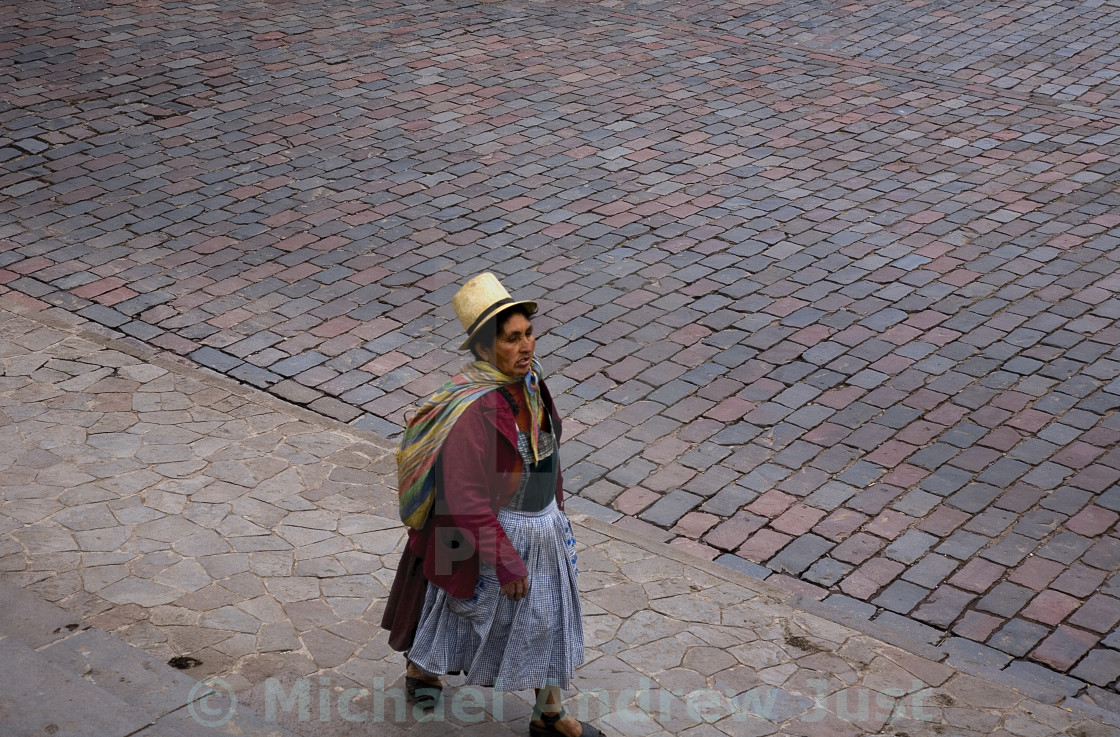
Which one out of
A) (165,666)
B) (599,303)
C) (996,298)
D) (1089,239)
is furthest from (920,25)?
(165,666)

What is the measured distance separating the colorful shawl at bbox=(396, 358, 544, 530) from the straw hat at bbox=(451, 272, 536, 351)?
0.13 m

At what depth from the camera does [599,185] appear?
9508 mm

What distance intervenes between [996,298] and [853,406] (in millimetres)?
1711

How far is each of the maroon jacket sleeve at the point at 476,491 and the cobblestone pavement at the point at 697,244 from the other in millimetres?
2026

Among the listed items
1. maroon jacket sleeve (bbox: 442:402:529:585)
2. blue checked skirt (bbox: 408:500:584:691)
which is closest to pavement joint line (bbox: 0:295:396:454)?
blue checked skirt (bbox: 408:500:584:691)

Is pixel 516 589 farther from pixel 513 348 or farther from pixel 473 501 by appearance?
pixel 513 348

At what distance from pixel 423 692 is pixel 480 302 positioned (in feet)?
5.01

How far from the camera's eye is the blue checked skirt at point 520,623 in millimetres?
4004

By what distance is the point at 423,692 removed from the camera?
Result: 14.5 feet

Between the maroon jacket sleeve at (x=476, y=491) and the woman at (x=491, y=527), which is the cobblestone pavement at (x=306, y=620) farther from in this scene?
the maroon jacket sleeve at (x=476, y=491)

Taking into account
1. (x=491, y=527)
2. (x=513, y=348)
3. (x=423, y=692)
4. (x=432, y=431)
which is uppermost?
(x=513, y=348)

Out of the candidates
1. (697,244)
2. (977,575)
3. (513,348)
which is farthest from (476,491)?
(697,244)

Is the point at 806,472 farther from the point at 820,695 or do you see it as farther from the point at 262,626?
the point at 262,626

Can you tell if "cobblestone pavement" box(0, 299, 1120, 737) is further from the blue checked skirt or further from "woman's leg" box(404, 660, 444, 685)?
the blue checked skirt
